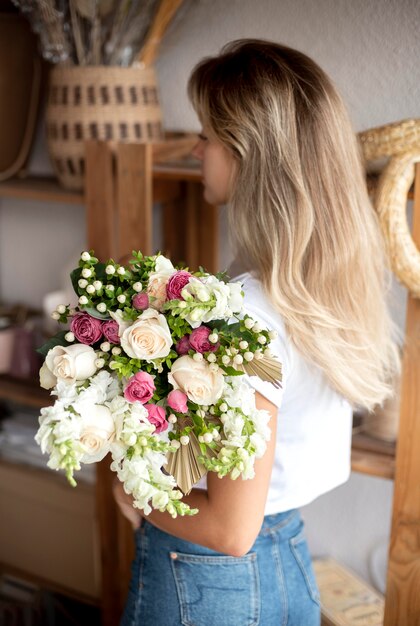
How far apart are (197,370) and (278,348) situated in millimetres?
240

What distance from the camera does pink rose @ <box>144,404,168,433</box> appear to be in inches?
36.7

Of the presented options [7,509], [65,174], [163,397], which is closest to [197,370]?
[163,397]

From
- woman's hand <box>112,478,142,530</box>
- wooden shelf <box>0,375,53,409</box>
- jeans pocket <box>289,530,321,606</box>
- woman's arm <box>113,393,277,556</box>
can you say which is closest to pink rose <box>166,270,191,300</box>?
woman's arm <box>113,393,277,556</box>

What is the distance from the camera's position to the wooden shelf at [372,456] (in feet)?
5.16

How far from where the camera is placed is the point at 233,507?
3.50 feet

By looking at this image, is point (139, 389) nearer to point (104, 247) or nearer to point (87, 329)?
point (87, 329)

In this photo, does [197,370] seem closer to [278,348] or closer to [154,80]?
[278,348]

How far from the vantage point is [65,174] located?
77.7 inches

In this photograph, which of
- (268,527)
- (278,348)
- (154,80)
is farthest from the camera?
(154,80)

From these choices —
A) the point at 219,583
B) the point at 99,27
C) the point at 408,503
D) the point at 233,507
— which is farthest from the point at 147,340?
the point at 99,27

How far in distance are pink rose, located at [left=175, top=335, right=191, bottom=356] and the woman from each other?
183mm

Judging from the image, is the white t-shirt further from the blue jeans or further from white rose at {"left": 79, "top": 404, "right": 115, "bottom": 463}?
white rose at {"left": 79, "top": 404, "right": 115, "bottom": 463}

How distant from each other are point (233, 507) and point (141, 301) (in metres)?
0.32

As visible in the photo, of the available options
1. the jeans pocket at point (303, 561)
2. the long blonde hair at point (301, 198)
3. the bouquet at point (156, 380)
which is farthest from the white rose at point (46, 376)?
the jeans pocket at point (303, 561)
